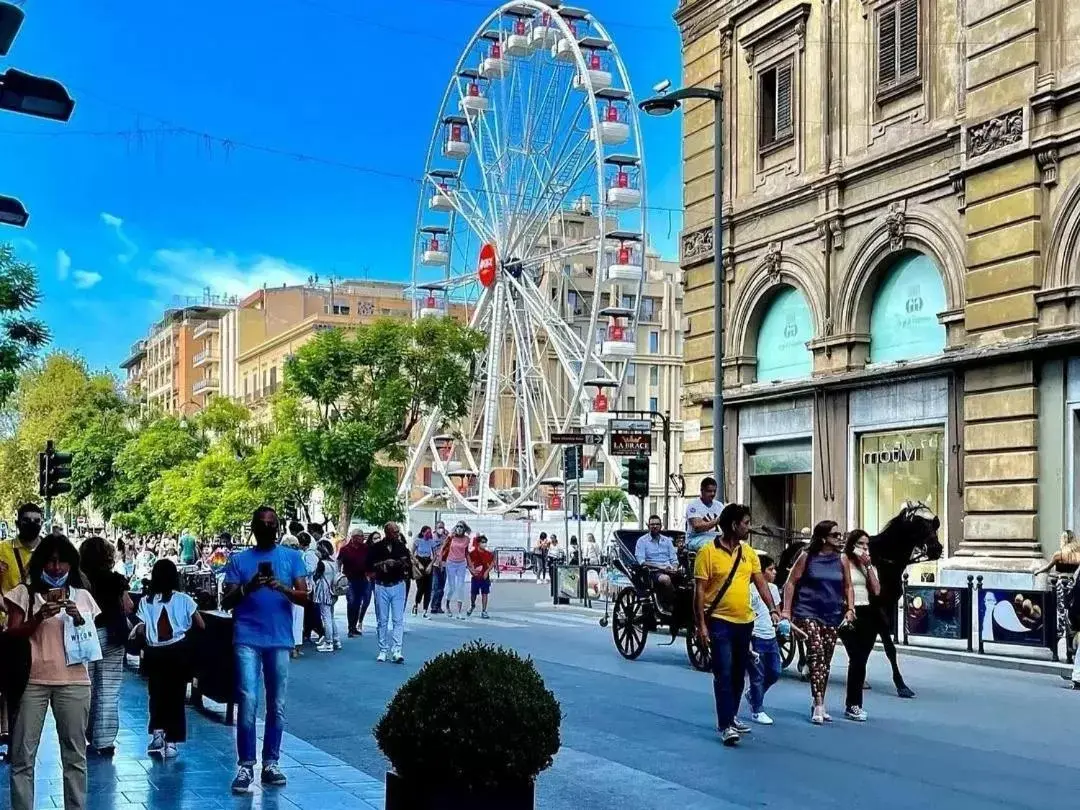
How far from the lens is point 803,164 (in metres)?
27.5

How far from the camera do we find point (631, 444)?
1155 inches

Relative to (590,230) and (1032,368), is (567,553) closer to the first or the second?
(1032,368)

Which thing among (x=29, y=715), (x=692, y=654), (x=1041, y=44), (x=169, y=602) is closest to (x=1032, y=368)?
(x=1041, y=44)

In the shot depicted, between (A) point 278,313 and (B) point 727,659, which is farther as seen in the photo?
(A) point 278,313

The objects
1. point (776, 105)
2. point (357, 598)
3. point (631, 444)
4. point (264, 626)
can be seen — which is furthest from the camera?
point (631, 444)

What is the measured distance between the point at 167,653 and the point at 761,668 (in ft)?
16.8

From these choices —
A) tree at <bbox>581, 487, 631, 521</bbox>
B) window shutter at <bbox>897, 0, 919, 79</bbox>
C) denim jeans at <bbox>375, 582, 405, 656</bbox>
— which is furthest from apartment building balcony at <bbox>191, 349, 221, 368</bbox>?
denim jeans at <bbox>375, 582, 405, 656</bbox>

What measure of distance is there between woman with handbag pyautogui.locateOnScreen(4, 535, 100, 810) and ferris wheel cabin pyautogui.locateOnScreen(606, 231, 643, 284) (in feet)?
128

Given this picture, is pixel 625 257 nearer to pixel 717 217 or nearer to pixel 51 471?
pixel 717 217

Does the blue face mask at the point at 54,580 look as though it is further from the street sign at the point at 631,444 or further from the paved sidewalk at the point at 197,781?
the street sign at the point at 631,444

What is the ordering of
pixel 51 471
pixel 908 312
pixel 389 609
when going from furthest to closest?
1. pixel 908 312
2. pixel 51 471
3. pixel 389 609

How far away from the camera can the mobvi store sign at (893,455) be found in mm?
24600

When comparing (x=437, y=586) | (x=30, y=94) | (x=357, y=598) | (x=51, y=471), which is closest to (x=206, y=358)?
(x=437, y=586)

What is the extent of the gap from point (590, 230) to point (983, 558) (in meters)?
79.2
